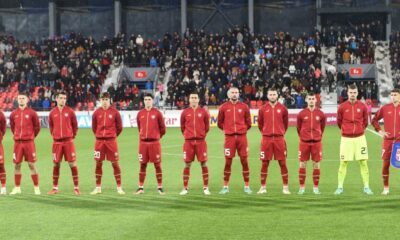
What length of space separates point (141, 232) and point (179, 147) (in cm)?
1643

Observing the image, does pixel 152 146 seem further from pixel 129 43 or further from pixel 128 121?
pixel 129 43

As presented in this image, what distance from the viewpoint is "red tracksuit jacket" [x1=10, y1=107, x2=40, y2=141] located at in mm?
15141

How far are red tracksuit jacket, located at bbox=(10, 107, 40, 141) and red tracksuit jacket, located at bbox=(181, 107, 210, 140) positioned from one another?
10.5 ft

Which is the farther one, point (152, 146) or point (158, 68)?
point (158, 68)

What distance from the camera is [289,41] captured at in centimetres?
4556

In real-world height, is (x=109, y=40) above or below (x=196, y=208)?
above

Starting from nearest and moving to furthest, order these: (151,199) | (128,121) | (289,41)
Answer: (151,199) → (128,121) → (289,41)

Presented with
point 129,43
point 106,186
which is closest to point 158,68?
point 129,43

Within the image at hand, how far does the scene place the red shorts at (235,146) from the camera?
49.0ft

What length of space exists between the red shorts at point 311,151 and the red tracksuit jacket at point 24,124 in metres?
5.62

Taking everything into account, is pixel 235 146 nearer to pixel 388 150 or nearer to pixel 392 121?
pixel 388 150

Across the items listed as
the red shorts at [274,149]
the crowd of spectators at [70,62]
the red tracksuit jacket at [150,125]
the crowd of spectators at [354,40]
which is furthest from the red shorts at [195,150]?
the crowd of spectators at [354,40]

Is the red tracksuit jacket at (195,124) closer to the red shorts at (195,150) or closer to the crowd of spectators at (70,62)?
the red shorts at (195,150)

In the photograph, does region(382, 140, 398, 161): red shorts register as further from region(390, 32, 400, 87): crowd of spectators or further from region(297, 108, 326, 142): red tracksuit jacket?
region(390, 32, 400, 87): crowd of spectators
